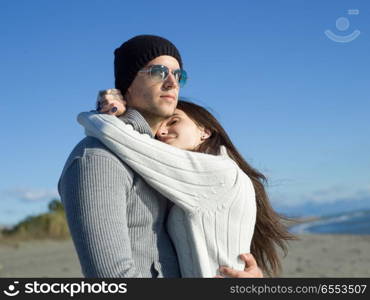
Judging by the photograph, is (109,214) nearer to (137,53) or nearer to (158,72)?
(158,72)

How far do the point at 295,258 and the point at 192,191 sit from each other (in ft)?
31.0

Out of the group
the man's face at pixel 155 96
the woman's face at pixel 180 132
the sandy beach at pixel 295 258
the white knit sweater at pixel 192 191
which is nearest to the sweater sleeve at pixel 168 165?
the white knit sweater at pixel 192 191

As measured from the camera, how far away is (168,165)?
279cm

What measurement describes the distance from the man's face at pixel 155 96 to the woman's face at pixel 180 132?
0.16 m

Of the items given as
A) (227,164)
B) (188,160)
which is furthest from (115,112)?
(227,164)

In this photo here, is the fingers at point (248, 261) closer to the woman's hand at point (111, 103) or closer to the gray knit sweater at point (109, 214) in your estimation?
the gray knit sweater at point (109, 214)

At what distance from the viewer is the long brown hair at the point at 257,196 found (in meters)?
3.52

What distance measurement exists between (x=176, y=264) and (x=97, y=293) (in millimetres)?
434

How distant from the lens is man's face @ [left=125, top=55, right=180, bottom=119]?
3.07 metres

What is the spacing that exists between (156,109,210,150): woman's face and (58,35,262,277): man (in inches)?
3.1

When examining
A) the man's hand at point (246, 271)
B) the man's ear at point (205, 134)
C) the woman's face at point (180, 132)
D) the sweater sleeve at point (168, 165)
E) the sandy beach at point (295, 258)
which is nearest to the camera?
the sweater sleeve at point (168, 165)

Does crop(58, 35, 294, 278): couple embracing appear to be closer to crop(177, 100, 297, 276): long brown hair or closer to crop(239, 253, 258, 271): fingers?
crop(239, 253, 258, 271): fingers

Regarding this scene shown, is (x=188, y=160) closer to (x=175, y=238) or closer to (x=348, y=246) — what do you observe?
(x=175, y=238)

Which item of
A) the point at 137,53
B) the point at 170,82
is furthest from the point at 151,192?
the point at 137,53
